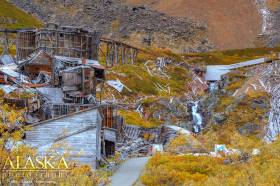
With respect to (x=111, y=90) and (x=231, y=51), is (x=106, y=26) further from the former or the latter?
(x=111, y=90)

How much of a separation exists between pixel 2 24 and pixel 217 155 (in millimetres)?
98307

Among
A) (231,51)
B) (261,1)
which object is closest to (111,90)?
(231,51)

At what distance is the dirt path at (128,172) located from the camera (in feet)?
110

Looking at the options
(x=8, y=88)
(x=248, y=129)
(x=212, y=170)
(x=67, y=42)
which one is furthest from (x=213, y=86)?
(x=212, y=170)

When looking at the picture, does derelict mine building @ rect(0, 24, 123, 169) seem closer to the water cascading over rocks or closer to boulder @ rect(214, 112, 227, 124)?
the water cascading over rocks

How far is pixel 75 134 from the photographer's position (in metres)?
37.4

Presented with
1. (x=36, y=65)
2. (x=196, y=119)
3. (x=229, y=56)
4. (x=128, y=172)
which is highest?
(x=36, y=65)

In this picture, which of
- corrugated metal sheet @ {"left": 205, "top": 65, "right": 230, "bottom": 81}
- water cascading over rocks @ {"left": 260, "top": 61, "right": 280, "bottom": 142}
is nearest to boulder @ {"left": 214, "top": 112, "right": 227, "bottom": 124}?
water cascading over rocks @ {"left": 260, "top": 61, "right": 280, "bottom": 142}

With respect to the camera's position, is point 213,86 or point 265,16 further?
point 265,16

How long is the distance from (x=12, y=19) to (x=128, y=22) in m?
32.9

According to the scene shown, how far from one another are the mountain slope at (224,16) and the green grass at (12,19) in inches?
1489

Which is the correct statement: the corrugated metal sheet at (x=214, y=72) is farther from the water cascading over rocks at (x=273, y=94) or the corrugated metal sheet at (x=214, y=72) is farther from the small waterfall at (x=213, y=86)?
the water cascading over rocks at (x=273, y=94)

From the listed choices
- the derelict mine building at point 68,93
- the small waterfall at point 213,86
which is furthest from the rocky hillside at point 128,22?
the derelict mine building at point 68,93

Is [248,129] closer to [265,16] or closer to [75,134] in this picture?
[75,134]
